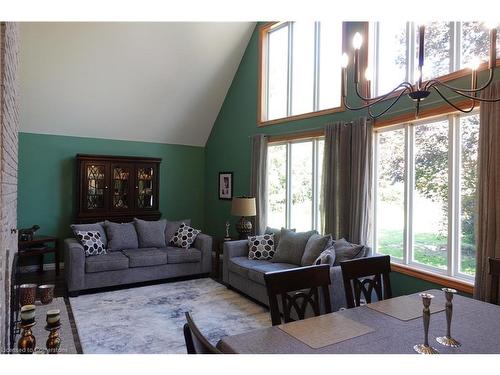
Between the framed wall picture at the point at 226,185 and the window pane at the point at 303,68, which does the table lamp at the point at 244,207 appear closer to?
the framed wall picture at the point at 226,185

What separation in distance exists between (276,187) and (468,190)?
118 inches

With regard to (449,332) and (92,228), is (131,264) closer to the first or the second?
(92,228)

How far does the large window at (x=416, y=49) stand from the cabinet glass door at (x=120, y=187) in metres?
4.61

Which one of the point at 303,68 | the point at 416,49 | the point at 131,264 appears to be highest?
the point at 303,68

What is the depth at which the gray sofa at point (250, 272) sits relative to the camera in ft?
11.2

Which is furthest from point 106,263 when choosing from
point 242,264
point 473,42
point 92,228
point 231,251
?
point 473,42

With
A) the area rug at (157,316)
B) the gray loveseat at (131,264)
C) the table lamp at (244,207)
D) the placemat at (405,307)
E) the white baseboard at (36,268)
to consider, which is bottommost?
the area rug at (157,316)

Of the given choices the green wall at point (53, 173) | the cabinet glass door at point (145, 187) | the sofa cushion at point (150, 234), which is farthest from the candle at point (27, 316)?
the cabinet glass door at point (145, 187)

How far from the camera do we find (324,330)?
169 centimetres

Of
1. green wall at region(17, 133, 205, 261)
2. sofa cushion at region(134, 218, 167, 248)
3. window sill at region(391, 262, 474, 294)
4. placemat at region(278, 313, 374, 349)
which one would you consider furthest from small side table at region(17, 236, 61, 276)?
window sill at region(391, 262, 474, 294)

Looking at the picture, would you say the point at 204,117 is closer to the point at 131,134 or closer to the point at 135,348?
the point at 131,134

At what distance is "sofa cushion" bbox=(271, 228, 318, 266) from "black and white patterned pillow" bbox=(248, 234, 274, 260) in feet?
0.56

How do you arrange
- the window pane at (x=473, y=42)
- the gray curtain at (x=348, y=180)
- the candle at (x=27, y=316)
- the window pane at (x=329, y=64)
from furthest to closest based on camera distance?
the window pane at (x=329, y=64) < the gray curtain at (x=348, y=180) < the window pane at (x=473, y=42) < the candle at (x=27, y=316)
